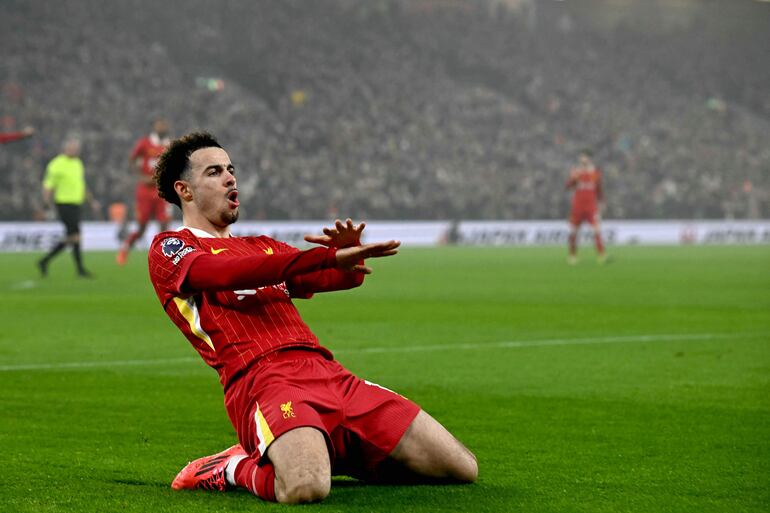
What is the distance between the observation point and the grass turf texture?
4566 millimetres

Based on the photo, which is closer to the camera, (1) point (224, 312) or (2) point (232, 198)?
(1) point (224, 312)

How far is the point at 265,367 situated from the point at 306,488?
1.87 ft

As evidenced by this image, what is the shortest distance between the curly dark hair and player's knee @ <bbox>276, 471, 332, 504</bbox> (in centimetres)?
133

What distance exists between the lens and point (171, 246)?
15.3 ft

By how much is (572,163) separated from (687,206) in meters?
4.74

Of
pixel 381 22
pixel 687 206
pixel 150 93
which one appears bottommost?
pixel 687 206

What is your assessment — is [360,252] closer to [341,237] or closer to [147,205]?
[341,237]

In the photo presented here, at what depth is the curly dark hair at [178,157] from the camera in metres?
4.86

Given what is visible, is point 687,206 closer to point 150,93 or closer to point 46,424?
point 150,93

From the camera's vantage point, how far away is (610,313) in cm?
1338

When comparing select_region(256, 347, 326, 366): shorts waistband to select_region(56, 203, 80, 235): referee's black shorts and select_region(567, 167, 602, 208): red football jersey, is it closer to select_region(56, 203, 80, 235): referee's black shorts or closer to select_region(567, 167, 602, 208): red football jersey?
select_region(56, 203, 80, 235): referee's black shorts

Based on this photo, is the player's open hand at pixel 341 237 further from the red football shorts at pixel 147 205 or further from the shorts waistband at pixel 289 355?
the red football shorts at pixel 147 205

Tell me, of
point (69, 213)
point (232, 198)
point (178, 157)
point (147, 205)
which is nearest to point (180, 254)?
point (232, 198)

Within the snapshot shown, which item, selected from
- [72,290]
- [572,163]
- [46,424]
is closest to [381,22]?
[572,163]
